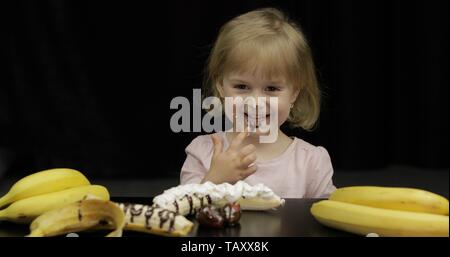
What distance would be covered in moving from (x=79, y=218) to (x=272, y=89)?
78cm

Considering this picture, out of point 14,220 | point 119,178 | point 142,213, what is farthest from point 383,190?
point 119,178

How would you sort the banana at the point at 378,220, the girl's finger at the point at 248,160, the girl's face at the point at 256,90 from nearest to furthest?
the banana at the point at 378,220, the girl's finger at the point at 248,160, the girl's face at the point at 256,90

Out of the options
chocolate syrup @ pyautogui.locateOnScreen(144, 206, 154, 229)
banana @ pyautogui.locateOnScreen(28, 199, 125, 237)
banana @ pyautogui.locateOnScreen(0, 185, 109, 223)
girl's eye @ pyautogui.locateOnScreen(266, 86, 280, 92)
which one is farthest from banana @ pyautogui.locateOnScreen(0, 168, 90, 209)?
girl's eye @ pyautogui.locateOnScreen(266, 86, 280, 92)

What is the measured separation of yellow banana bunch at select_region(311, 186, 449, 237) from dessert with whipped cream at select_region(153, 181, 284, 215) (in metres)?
0.09

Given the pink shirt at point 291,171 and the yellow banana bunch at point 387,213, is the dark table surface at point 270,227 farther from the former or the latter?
the pink shirt at point 291,171

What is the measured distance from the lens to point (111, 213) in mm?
1133

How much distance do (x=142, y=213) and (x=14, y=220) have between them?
0.84ft

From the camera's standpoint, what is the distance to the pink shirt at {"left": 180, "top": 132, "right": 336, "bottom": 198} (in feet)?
6.61

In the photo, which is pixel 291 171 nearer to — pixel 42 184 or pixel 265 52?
pixel 265 52

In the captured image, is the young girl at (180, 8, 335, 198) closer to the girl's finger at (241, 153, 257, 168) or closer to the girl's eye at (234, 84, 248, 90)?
the girl's eye at (234, 84, 248, 90)

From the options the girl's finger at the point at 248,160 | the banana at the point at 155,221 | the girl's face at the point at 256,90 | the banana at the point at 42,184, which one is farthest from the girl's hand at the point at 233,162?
the banana at the point at 155,221

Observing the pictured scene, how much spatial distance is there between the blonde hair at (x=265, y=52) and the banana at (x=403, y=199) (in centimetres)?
65

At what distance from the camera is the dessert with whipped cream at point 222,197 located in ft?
4.06

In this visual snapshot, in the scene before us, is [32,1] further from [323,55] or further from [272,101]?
[272,101]
